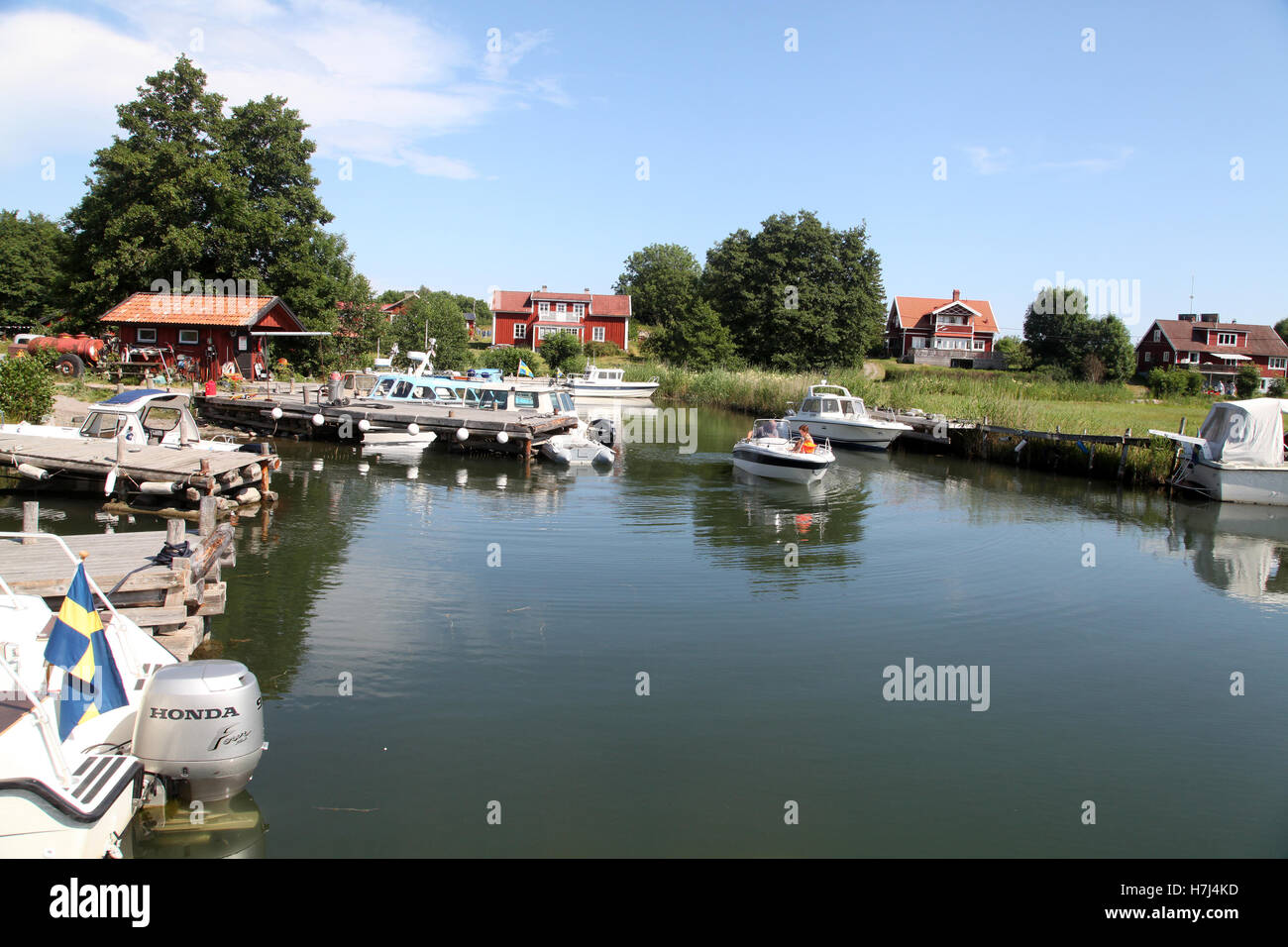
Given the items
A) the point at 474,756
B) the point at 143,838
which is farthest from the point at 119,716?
the point at 474,756

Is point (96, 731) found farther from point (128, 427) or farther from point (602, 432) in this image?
point (602, 432)

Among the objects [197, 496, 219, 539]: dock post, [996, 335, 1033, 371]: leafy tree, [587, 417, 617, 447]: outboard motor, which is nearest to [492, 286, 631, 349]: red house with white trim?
[996, 335, 1033, 371]: leafy tree

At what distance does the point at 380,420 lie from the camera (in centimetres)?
2920

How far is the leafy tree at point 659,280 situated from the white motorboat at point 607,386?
29239 millimetres

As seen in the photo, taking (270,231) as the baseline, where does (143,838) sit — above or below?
below

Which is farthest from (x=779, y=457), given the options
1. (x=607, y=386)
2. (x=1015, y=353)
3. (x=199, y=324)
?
(x=1015, y=353)

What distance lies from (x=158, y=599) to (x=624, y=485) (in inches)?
617

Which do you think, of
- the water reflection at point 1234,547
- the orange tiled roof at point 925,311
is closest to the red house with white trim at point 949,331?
the orange tiled roof at point 925,311

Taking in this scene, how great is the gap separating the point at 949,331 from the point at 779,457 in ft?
193

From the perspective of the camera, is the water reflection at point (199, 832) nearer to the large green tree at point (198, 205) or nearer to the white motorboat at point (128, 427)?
the white motorboat at point (128, 427)

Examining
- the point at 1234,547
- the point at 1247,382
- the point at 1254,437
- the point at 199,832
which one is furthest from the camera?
the point at 1247,382
